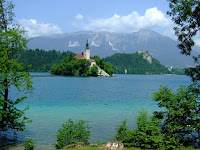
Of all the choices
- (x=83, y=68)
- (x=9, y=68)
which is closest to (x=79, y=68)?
(x=83, y=68)

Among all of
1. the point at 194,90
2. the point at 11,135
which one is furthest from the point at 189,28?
the point at 11,135

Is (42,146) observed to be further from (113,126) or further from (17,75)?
(113,126)

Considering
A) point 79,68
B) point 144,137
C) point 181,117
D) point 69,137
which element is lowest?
point 69,137

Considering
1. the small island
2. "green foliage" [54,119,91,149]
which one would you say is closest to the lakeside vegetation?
"green foliage" [54,119,91,149]

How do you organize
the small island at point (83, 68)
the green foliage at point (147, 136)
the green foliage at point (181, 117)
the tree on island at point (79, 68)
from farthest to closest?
the small island at point (83, 68) → the tree on island at point (79, 68) → the green foliage at point (181, 117) → the green foliage at point (147, 136)

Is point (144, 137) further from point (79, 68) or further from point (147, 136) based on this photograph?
point (79, 68)

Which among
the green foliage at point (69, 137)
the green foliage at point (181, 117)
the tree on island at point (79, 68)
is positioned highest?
the tree on island at point (79, 68)

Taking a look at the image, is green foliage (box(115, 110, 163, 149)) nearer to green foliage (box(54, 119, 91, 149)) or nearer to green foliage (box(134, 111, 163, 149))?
green foliage (box(134, 111, 163, 149))

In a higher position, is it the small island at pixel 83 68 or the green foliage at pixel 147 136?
the small island at pixel 83 68

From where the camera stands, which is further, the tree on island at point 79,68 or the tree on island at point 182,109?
the tree on island at point 79,68

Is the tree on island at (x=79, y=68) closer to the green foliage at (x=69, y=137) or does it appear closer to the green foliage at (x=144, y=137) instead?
the green foliage at (x=69, y=137)

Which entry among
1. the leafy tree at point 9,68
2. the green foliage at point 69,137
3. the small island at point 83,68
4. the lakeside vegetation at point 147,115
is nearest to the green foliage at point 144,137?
the lakeside vegetation at point 147,115

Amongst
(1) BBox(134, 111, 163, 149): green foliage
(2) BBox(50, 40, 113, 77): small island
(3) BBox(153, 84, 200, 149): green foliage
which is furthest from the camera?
(2) BBox(50, 40, 113, 77): small island

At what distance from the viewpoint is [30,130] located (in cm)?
1848
